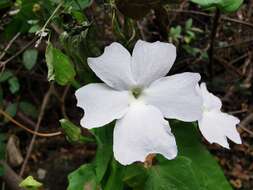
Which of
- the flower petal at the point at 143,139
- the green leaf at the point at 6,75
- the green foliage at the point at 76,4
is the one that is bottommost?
the green leaf at the point at 6,75

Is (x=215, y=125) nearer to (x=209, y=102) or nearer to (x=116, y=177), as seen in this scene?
(x=209, y=102)

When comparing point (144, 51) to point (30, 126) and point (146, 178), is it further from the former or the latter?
point (30, 126)

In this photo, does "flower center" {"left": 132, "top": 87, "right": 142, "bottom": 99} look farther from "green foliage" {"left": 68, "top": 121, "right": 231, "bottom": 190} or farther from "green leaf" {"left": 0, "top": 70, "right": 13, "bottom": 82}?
"green leaf" {"left": 0, "top": 70, "right": 13, "bottom": 82}

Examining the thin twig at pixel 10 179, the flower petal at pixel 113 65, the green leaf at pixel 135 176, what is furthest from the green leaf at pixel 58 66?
the thin twig at pixel 10 179

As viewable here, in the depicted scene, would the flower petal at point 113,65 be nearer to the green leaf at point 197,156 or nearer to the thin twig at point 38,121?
the green leaf at point 197,156

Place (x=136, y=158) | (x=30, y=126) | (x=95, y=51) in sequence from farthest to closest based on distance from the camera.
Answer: (x=30, y=126) < (x=95, y=51) < (x=136, y=158)

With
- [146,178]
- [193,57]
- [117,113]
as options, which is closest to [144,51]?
[117,113]
